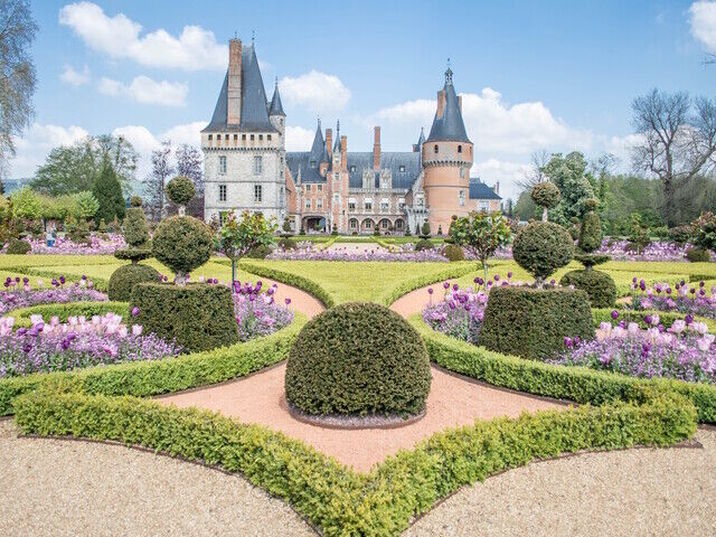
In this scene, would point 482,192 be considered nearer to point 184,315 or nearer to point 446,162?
point 446,162

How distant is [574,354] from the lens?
23.3ft

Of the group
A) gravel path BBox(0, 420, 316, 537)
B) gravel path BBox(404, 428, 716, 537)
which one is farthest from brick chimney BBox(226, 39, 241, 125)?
gravel path BBox(404, 428, 716, 537)

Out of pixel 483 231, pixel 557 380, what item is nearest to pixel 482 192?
pixel 483 231

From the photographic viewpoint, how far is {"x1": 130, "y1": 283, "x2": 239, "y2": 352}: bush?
7.27 m

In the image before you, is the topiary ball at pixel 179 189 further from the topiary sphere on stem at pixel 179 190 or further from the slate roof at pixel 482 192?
the slate roof at pixel 482 192

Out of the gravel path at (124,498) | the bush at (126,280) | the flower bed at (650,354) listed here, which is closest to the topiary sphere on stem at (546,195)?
the flower bed at (650,354)

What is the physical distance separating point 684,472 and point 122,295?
1002cm

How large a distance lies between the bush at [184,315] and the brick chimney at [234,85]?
136 ft

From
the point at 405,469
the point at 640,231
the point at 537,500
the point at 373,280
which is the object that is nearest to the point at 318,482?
the point at 405,469

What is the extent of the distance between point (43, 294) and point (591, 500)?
1070cm

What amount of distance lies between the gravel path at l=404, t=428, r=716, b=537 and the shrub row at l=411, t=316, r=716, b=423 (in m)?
0.89

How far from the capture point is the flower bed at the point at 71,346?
20.2ft

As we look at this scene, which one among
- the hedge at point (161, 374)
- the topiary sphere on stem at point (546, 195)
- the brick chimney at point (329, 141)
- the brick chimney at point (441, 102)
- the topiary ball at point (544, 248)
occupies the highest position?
the brick chimney at point (441, 102)

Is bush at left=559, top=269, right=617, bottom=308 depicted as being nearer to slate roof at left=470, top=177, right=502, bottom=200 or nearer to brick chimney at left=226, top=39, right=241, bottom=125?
brick chimney at left=226, top=39, right=241, bottom=125
